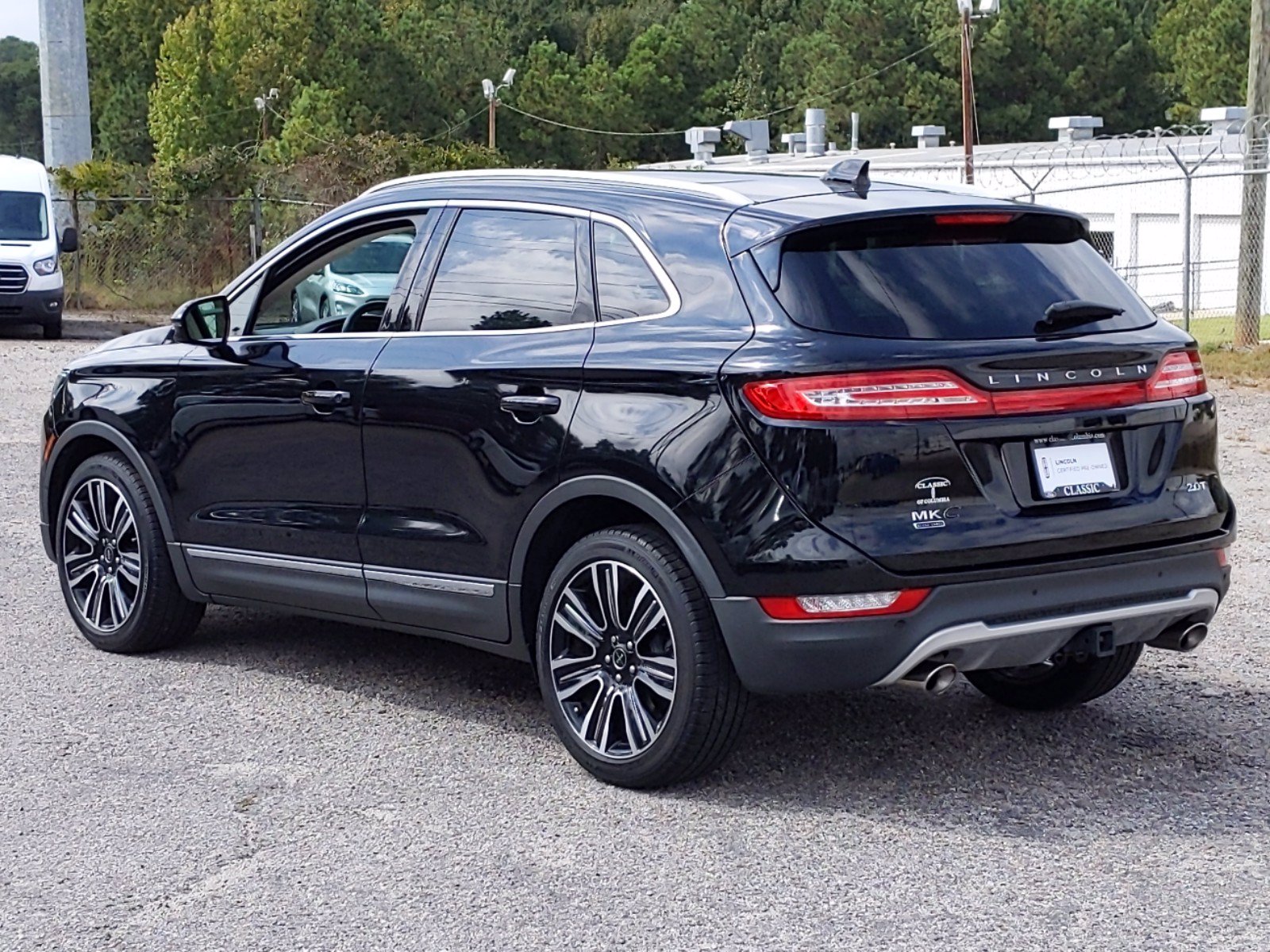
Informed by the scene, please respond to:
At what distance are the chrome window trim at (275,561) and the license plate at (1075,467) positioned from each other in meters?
2.36

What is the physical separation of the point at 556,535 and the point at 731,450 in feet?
2.79

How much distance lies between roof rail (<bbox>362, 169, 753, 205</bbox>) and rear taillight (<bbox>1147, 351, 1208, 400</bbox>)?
50.1 inches

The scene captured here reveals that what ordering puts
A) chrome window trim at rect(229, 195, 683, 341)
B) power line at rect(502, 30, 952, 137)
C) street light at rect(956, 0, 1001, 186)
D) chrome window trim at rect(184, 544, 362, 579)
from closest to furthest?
chrome window trim at rect(229, 195, 683, 341), chrome window trim at rect(184, 544, 362, 579), street light at rect(956, 0, 1001, 186), power line at rect(502, 30, 952, 137)

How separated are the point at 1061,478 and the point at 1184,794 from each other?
1022 mm

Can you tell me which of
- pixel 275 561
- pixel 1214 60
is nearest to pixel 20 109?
pixel 1214 60

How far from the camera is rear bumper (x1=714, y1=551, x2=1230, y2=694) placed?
4.98 metres

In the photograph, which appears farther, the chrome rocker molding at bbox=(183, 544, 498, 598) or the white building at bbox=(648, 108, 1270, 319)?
the white building at bbox=(648, 108, 1270, 319)

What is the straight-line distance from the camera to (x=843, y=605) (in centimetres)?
497

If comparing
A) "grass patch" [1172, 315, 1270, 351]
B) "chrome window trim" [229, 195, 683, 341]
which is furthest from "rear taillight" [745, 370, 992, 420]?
"grass patch" [1172, 315, 1270, 351]

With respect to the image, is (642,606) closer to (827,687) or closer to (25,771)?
(827,687)

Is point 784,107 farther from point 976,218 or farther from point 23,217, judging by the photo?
point 976,218

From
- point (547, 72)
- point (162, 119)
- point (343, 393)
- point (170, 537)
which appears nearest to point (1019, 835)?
point (343, 393)

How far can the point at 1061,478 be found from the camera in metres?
5.14

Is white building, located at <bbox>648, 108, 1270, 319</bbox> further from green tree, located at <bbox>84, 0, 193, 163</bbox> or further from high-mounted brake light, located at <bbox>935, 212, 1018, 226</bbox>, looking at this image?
green tree, located at <bbox>84, 0, 193, 163</bbox>
